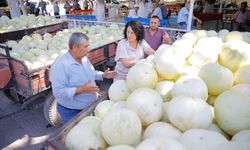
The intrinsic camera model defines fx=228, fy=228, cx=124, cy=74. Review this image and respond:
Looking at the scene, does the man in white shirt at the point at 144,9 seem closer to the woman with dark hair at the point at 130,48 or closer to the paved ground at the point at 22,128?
the paved ground at the point at 22,128

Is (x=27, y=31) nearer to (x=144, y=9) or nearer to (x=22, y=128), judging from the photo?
(x=22, y=128)

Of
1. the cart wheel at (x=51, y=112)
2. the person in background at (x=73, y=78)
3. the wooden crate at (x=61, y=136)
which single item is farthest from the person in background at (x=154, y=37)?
the wooden crate at (x=61, y=136)

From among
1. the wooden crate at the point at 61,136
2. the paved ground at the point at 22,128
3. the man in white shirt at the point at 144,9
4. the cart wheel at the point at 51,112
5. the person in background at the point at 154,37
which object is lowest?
the paved ground at the point at 22,128

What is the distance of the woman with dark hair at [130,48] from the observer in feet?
10.2

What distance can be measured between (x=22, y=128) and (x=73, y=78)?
2.39 m

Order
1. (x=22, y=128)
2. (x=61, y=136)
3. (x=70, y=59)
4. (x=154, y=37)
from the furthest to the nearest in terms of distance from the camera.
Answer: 1. (x=22, y=128)
2. (x=154, y=37)
3. (x=70, y=59)
4. (x=61, y=136)

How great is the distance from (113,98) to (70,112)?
1.23 meters

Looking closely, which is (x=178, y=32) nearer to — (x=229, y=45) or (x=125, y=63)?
(x=125, y=63)

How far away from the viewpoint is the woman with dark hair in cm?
310

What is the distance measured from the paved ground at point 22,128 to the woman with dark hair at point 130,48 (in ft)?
5.84

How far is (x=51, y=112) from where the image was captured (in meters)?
4.08

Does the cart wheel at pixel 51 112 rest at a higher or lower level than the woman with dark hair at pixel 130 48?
lower

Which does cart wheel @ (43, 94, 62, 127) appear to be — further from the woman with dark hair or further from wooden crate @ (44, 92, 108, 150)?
wooden crate @ (44, 92, 108, 150)

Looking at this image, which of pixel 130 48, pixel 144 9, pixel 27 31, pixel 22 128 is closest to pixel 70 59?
pixel 130 48
